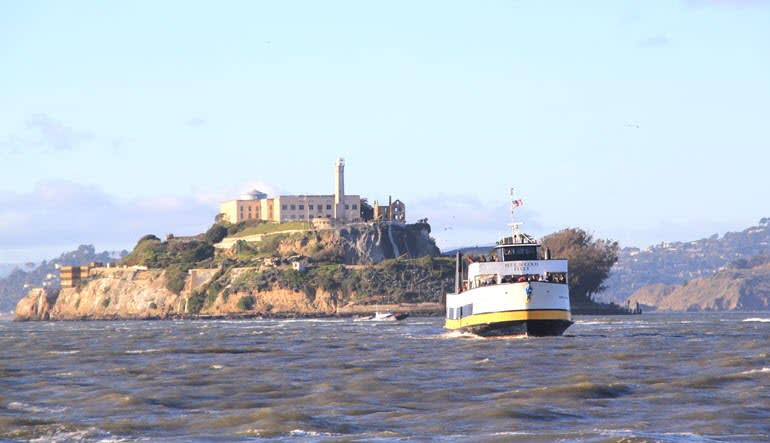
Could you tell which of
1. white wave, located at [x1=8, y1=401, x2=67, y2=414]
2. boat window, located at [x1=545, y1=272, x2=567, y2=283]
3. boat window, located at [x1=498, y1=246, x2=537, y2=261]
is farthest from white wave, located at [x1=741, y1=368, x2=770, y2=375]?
boat window, located at [x1=498, y1=246, x2=537, y2=261]

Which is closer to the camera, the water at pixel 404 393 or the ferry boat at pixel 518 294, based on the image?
the water at pixel 404 393

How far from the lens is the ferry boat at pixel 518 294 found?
88.2 metres

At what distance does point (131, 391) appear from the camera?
2286 inches

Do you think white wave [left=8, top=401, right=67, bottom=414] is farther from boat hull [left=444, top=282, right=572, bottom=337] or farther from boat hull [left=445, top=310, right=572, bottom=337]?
boat hull [left=445, top=310, right=572, bottom=337]

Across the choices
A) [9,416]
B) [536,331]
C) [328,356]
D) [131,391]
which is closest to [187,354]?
[328,356]

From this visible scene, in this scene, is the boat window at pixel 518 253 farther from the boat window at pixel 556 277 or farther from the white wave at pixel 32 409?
the white wave at pixel 32 409

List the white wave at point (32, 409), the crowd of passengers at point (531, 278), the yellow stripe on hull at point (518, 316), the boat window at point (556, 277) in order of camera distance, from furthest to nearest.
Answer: the boat window at point (556, 277) < the crowd of passengers at point (531, 278) < the yellow stripe on hull at point (518, 316) < the white wave at point (32, 409)

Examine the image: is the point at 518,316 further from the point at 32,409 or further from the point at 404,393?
the point at 32,409

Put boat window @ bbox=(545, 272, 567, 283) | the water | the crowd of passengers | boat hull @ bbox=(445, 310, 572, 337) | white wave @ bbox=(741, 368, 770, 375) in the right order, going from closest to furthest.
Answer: the water → white wave @ bbox=(741, 368, 770, 375) → boat hull @ bbox=(445, 310, 572, 337) → the crowd of passengers → boat window @ bbox=(545, 272, 567, 283)

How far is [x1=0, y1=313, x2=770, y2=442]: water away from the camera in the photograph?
43.5m

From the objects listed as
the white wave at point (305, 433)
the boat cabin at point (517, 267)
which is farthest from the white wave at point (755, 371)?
the boat cabin at point (517, 267)

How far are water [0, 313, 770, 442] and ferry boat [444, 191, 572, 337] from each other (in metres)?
1.78

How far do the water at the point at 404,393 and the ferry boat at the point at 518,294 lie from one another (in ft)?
5.85

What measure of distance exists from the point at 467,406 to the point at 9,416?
16.7 metres
